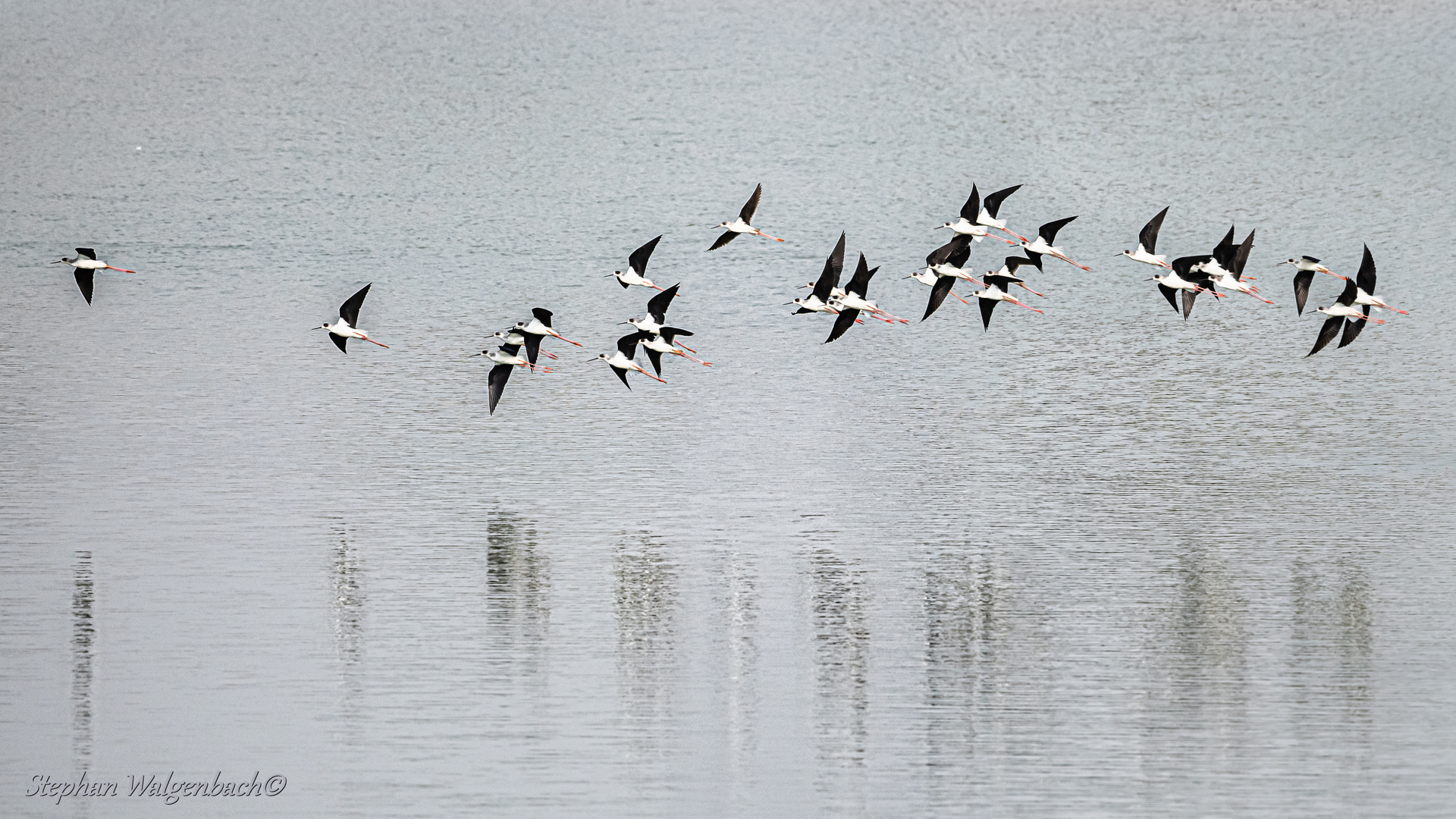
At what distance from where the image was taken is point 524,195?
5647cm

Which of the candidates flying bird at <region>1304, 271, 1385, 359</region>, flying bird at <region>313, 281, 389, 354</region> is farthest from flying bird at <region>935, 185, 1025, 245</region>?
flying bird at <region>313, 281, 389, 354</region>

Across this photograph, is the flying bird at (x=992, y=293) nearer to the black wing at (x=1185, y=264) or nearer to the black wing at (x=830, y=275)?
the black wing at (x=1185, y=264)

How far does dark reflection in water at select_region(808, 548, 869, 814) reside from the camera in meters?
18.5

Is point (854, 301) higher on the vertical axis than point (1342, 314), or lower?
higher

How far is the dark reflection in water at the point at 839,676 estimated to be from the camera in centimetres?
1855

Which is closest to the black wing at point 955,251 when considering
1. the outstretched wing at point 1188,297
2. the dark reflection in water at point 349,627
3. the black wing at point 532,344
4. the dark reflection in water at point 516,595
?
the outstretched wing at point 1188,297

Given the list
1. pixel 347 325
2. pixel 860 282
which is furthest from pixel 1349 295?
pixel 347 325

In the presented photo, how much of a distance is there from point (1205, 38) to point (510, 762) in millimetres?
50699

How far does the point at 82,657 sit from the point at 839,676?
817 centimetres

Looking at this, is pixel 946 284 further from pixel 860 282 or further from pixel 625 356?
pixel 625 356

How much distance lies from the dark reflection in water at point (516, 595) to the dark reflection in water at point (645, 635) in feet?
2.97

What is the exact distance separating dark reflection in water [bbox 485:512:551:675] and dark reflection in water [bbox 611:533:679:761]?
2.97 ft

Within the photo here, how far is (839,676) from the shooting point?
21.6 metres

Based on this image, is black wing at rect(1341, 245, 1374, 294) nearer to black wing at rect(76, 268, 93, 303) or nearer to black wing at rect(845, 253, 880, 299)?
black wing at rect(845, 253, 880, 299)
